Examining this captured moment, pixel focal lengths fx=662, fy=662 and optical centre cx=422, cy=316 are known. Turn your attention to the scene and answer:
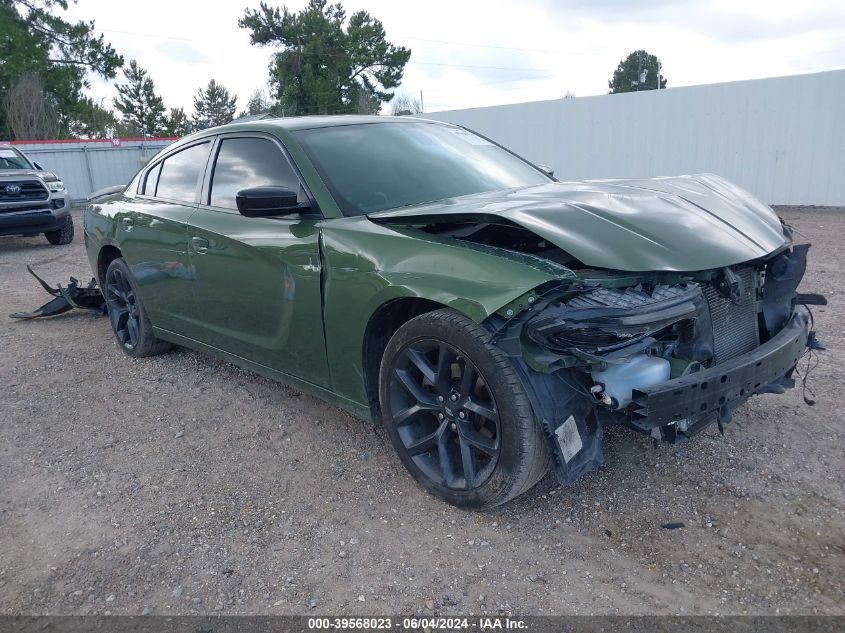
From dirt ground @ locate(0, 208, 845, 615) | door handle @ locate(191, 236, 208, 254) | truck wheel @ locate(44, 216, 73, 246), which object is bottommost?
dirt ground @ locate(0, 208, 845, 615)

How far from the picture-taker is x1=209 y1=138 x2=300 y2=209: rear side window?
3504mm

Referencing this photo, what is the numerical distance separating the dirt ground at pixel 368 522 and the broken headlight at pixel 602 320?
33.4 inches

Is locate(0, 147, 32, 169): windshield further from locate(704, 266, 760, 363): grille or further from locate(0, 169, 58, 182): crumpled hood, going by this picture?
locate(704, 266, 760, 363): grille

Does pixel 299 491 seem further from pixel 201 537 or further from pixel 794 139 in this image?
pixel 794 139

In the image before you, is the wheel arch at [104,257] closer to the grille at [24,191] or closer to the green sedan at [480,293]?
the green sedan at [480,293]

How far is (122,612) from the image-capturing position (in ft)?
7.68

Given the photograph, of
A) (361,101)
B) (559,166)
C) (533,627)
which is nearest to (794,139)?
(559,166)

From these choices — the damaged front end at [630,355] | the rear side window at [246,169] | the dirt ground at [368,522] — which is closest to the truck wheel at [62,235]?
the dirt ground at [368,522]

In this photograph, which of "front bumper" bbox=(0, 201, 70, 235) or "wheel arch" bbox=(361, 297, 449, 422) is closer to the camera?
"wheel arch" bbox=(361, 297, 449, 422)

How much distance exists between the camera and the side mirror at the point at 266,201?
3.07 m

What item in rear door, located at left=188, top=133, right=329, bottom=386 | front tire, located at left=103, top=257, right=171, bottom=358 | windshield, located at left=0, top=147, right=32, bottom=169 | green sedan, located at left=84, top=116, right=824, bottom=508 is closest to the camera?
green sedan, located at left=84, top=116, right=824, bottom=508

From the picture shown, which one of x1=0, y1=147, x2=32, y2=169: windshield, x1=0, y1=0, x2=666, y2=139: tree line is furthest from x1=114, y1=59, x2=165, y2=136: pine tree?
x1=0, y1=147, x2=32, y2=169: windshield

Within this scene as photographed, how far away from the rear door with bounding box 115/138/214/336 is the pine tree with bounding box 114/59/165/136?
178 feet

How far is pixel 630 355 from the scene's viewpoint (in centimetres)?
235
